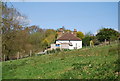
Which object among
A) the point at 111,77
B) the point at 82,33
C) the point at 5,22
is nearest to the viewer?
the point at 111,77

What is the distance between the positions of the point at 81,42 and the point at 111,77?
6782 centimetres

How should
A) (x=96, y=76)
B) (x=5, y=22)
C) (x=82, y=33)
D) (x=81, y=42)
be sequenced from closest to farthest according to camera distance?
(x=96, y=76) → (x=5, y=22) → (x=81, y=42) → (x=82, y=33)

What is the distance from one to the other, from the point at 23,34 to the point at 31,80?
3509 cm

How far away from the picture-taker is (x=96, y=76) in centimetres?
848

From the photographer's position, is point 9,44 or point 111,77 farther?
point 9,44

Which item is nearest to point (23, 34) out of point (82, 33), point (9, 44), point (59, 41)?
point (9, 44)

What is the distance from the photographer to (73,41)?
3000 inches

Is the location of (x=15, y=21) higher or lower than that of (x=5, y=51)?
higher

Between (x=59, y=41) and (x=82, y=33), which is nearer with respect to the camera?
(x=59, y=41)

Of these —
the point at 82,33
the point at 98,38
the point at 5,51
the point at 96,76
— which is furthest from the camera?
the point at 82,33

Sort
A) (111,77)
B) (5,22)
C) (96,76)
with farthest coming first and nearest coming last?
(5,22)
(96,76)
(111,77)

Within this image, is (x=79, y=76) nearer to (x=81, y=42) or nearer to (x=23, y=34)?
(x=23, y=34)

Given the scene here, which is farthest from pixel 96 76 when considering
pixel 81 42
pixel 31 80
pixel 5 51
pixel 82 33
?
pixel 82 33

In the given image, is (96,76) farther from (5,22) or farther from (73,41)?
(73,41)
